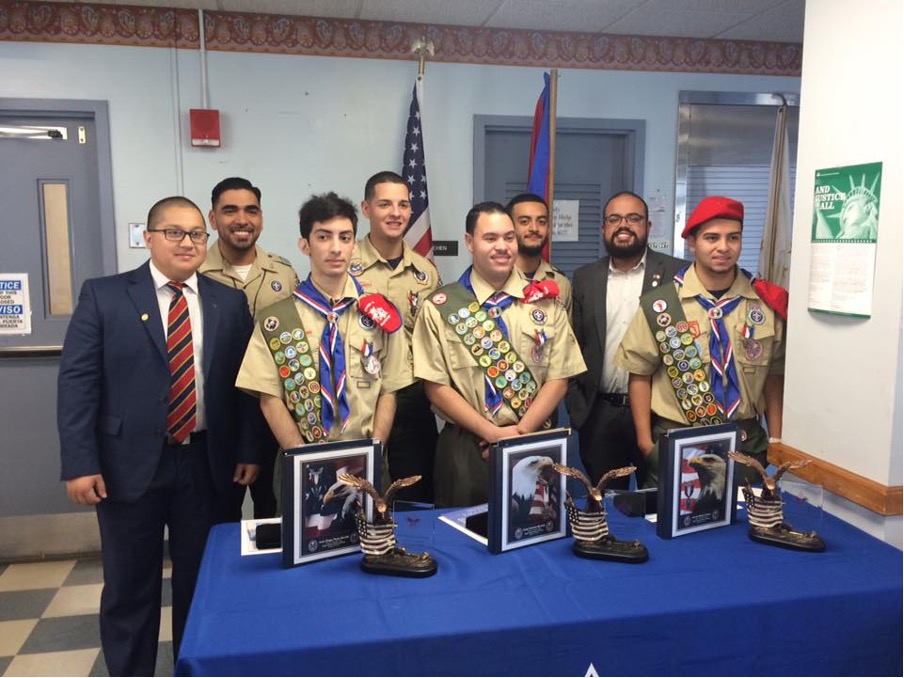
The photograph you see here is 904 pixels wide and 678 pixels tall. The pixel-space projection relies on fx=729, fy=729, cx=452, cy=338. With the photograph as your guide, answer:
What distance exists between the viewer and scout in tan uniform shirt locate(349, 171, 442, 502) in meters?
2.80

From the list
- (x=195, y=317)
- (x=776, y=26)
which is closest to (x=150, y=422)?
(x=195, y=317)

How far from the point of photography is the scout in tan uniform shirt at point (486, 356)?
7.52 ft

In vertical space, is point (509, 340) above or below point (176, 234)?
below

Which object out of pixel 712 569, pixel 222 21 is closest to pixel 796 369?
pixel 712 569

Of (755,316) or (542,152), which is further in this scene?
(542,152)

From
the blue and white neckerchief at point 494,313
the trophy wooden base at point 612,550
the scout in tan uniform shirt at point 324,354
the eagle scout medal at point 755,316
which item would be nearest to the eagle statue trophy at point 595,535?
the trophy wooden base at point 612,550

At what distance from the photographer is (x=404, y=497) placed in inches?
115

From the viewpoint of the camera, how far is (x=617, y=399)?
9.32 feet

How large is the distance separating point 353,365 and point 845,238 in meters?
1.40

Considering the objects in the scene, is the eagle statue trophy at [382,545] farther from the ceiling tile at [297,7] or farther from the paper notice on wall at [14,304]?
the paper notice on wall at [14,304]

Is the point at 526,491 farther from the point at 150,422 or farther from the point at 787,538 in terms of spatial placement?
the point at 150,422

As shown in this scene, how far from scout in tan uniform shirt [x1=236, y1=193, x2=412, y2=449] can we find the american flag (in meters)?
1.41

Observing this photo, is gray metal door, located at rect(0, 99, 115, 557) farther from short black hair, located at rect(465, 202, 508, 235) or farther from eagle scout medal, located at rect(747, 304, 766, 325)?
eagle scout medal, located at rect(747, 304, 766, 325)

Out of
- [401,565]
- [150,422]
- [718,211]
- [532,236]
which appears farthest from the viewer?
[532,236]
